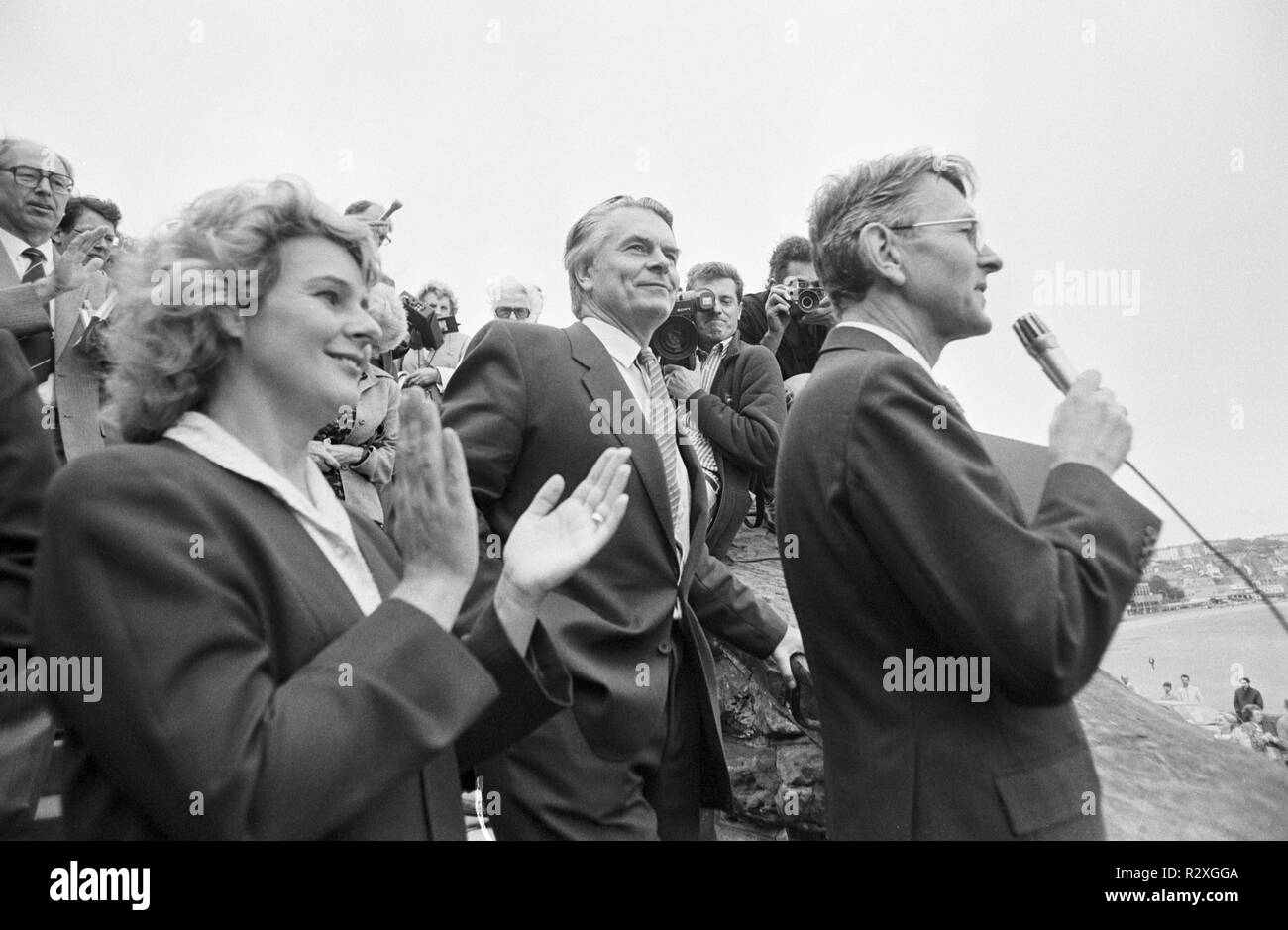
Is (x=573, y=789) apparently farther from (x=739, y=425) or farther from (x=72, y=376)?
(x=72, y=376)

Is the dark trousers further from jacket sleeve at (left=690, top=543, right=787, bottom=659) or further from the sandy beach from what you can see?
the sandy beach

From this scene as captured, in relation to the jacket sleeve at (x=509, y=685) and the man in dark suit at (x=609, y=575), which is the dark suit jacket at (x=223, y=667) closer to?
the jacket sleeve at (x=509, y=685)

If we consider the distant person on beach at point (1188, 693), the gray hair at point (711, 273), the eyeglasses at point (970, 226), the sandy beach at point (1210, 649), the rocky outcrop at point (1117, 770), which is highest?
the gray hair at point (711, 273)

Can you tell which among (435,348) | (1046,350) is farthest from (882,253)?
(435,348)

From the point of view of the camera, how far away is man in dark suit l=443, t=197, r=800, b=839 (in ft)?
8.61

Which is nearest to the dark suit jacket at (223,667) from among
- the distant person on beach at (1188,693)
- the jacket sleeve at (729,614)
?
the jacket sleeve at (729,614)

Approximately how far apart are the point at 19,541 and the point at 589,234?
1382mm

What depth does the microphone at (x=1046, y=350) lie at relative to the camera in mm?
2352

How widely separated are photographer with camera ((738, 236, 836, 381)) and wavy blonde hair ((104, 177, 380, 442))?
8.40 feet

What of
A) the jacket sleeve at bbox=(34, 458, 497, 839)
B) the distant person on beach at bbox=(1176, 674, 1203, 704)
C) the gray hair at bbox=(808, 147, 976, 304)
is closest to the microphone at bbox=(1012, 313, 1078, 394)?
the gray hair at bbox=(808, 147, 976, 304)

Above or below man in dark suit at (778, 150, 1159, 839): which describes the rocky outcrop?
below

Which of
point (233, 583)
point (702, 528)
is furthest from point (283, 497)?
point (702, 528)
